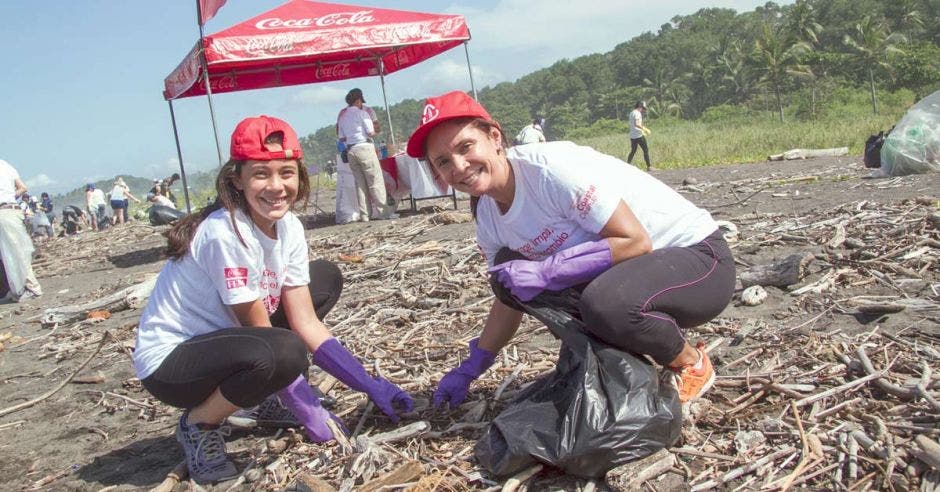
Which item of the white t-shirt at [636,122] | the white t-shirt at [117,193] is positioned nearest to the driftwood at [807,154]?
the white t-shirt at [636,122]

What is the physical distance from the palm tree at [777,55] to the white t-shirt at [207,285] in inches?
2047

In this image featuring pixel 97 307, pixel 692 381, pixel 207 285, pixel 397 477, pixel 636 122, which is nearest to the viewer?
pixel 397 477

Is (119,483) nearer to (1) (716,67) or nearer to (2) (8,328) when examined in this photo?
(2) (8,328)

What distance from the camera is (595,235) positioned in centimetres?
249

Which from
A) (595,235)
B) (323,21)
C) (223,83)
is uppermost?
(323,21)

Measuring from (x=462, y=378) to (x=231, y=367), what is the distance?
38.1 inches

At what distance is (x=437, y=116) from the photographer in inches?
93.4

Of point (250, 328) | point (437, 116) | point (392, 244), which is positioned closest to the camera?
point (437, 116)

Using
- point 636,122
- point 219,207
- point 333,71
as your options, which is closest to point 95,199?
point 333,71

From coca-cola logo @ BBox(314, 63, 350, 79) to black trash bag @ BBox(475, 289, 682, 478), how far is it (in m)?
11.1

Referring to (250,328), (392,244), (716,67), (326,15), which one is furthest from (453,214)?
(716,67)

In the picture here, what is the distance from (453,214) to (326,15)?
360 centimetres

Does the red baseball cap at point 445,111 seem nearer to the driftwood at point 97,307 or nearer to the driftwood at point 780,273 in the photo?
the driftwood at point 780,273

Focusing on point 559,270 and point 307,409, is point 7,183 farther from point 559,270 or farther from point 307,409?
point 559,270
